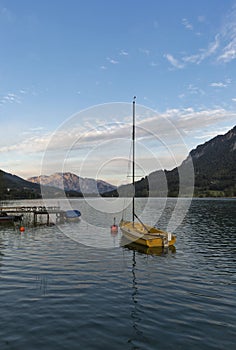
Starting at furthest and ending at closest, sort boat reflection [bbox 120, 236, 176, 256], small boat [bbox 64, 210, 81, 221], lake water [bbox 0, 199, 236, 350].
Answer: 1. small boat [bbox 64, 210, 81, 221]
2. boat reflection [bbox 120, 236, 176, 256]
3. lake water [bbox 0, 199, 236, 350]

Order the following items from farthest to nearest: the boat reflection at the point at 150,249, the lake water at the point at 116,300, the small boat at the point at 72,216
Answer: the small boat at the point at 72,216, the boat reflection at the point at 150,249, the lake water at the point at 116,300

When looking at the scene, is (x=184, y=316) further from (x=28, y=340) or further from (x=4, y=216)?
(x=4, y=216)

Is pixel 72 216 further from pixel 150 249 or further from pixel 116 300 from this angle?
pixel 116 300

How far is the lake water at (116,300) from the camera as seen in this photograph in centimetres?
1379

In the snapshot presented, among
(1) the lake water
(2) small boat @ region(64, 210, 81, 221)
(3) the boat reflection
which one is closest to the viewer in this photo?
(1) the lake water

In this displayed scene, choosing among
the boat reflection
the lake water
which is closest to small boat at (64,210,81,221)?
the boat reflection

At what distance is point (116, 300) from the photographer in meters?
19.2

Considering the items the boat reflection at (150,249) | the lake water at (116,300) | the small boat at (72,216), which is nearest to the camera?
the lake water at (116,300)

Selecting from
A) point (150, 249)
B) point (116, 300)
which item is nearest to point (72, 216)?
point (150, 249)

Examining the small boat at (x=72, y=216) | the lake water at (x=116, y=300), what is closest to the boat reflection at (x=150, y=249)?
the lake water at (x=116, y=300)

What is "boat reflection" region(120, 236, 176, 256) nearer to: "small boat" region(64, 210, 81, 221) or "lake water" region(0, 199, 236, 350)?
"lake water" region(0, 199, 236, 350)

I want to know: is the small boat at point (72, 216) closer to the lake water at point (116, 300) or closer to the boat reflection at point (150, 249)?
the boat reflection at point (150, 249)

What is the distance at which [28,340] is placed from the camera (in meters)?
13.6

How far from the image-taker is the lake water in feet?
45.2
